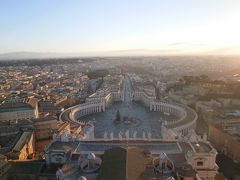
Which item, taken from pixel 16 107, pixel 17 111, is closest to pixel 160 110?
pixel 17 111

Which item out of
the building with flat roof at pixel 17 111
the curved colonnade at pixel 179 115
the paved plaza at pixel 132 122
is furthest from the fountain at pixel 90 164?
the building with flat roof at pixel 17 111

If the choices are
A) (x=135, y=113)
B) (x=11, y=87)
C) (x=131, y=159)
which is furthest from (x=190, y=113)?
(x=11, y=87)

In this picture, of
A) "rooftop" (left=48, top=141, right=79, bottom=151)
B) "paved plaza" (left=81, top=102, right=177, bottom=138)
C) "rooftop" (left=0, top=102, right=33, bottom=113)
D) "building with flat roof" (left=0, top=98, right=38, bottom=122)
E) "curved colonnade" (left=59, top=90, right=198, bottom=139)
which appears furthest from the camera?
"rooftop" (left=0, top=102, right=33, bottom=113)

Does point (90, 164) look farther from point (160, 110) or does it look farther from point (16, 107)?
point (160, 110)

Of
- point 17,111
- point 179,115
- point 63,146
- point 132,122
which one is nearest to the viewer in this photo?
point 63,146

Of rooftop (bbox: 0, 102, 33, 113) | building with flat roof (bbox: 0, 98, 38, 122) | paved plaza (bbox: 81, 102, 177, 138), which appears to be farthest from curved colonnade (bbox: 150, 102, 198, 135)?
rooftop (bbox: 0, 102, 33, 113)

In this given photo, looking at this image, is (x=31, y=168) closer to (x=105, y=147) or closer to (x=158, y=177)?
(x=105, y=147)

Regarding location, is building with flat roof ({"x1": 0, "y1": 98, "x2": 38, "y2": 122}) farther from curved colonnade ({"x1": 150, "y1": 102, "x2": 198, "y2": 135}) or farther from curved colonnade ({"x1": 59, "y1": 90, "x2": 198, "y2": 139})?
curved colonnade ({"x1": 150, "y1": 102, "x2": 198, "y2": 135})

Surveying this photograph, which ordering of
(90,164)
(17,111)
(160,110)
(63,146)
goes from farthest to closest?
(160,110), (17,111), (63,146), (90,164)

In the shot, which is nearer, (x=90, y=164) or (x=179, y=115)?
(x=90, y=164)

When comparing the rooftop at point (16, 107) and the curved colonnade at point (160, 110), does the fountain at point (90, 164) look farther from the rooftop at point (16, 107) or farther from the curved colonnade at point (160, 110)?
the rooftop at point (16, 107)

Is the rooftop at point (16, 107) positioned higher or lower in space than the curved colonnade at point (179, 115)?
higher
